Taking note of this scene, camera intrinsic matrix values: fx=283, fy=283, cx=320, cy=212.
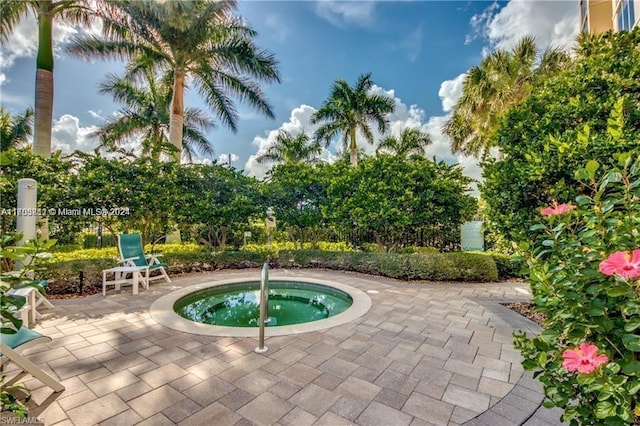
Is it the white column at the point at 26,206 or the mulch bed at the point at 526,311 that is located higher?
the white column at the point at 26,206

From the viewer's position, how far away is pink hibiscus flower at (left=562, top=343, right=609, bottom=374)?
116cm

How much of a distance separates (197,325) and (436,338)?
3329mm

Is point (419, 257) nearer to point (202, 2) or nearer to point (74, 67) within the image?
point (202, 2)

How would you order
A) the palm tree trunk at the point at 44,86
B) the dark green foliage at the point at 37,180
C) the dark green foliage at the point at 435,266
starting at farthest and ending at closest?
the palm tree trunk at the point at 44,86
the dark green foliage at the point at 435,266
the dark green foliage at the point at 37,180

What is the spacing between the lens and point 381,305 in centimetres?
518

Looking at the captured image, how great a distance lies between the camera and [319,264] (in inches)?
362

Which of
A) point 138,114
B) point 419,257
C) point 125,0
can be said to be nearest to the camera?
point 419,257

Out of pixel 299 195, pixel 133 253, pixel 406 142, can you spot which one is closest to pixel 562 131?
pixel 299 195

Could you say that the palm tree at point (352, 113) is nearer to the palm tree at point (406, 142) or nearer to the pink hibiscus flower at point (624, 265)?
the palm tree at point (406, 142)

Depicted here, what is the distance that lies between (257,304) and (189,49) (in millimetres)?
9709

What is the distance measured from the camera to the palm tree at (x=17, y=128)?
17812mm

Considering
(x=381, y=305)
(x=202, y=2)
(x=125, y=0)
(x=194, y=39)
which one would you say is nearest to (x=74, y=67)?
(x=125, y=0)

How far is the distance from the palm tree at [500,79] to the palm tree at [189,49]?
9.76 m

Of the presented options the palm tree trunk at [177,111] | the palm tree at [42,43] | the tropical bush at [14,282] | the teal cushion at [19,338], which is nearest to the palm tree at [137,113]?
the palm tree trunk at [177,111]
